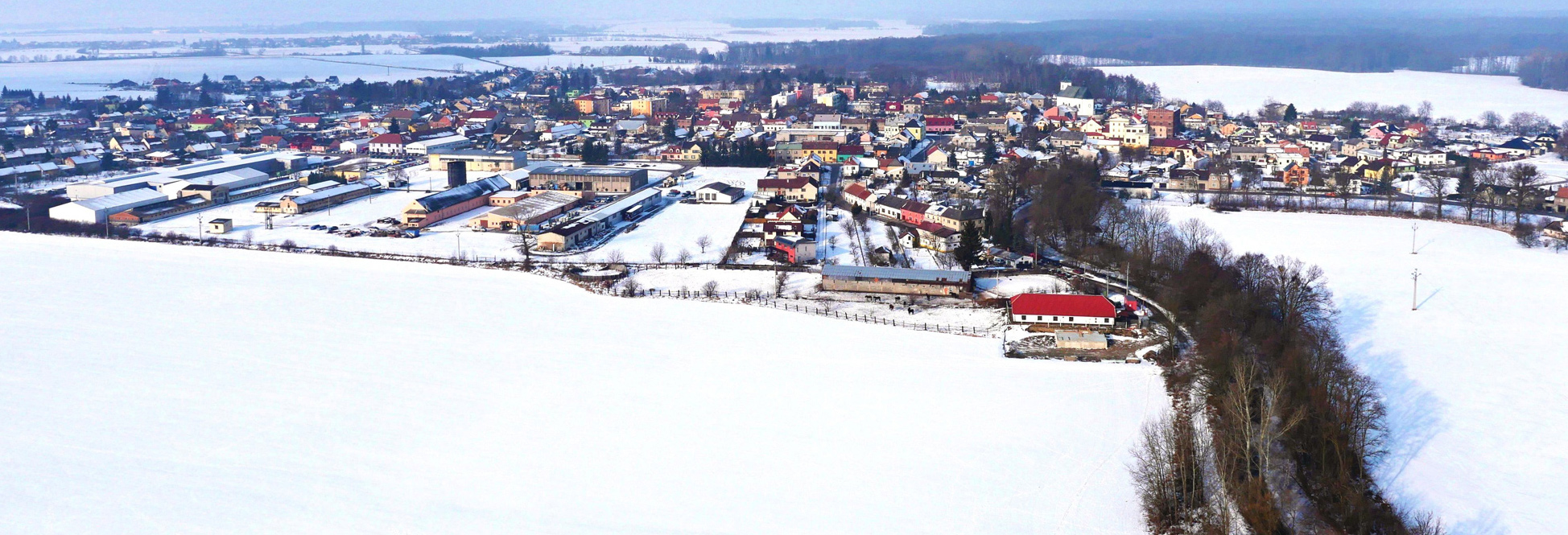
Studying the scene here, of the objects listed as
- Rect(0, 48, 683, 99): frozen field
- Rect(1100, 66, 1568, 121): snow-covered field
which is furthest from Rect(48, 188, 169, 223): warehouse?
Rect(1100, 66, 1568, 121): snow-covered field

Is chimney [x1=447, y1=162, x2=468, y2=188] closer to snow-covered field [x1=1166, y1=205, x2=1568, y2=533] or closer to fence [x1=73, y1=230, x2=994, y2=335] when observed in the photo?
fence [x1=73, y1=230, x2=994, y2=335]

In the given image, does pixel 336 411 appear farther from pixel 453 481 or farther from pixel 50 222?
pixel 50 222

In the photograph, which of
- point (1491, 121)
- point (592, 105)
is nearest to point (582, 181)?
point (592, 105)

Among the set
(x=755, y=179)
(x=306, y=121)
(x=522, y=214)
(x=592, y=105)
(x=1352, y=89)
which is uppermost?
(x=1352, y=89)

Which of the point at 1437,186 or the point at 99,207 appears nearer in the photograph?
the point at 99,207

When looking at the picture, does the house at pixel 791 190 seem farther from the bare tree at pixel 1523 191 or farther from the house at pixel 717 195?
the bare tree at pixel 1523 191

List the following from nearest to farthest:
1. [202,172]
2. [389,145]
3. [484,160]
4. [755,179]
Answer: [202,172] < [755,179] < [484,160] < [389,145]

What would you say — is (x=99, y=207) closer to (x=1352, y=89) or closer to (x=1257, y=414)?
(x=1257, y=414)
